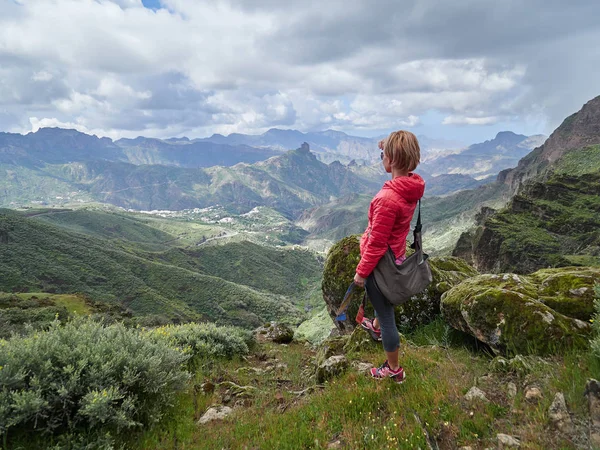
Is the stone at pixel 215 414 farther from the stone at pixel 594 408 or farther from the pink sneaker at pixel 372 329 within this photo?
the stone at pixel 594 408

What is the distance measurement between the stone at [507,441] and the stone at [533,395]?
3.10 ft

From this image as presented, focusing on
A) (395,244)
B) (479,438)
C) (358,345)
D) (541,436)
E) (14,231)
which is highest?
(395,244)

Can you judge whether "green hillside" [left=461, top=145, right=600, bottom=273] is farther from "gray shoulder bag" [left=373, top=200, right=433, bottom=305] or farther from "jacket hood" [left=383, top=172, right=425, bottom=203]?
"jacket hood" [left=383, top=172, right=425, bottom=203]

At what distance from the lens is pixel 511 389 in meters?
5.07

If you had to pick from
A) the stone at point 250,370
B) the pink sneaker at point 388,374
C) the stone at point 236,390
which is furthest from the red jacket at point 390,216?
the stone at point 250,370

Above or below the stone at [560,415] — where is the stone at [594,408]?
above

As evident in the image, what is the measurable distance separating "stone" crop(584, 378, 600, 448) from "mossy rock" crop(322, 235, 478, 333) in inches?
300

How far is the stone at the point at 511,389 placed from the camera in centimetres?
488

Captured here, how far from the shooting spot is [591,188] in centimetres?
10425

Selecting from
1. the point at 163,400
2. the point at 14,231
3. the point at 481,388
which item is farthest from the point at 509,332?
the point at 14,231

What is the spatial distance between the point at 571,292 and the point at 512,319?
1.83 m

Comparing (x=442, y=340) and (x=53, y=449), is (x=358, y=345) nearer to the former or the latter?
(x=442, y=340)

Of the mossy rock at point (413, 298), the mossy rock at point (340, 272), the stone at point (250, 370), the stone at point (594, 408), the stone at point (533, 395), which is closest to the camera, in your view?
the stone at point (594, 408)

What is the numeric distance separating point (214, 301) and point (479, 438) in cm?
15835
